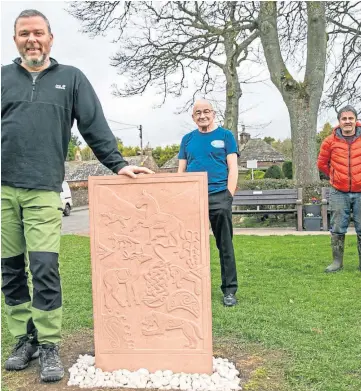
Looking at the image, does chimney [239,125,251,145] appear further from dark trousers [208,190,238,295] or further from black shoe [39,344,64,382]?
black shoe [39,344,64,382]

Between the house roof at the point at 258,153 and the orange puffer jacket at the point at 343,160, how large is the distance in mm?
36151

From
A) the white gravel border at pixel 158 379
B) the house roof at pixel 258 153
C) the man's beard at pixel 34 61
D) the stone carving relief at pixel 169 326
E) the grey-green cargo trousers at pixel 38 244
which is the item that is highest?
the house roof at pixel 258 153

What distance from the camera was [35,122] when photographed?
3.21m

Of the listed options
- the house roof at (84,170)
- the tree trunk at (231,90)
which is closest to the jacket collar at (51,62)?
the tree trunk at (231,90)

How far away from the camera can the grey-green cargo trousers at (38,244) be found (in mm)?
3191

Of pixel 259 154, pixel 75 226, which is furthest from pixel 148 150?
pixel 75 226

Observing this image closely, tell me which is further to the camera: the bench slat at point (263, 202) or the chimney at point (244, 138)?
the chimney at point (244, 138)

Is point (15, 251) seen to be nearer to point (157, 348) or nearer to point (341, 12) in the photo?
point (157, 348)

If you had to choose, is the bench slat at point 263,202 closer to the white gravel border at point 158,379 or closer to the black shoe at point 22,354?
the white gravel border at point 158,379

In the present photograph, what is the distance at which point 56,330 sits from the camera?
329cm

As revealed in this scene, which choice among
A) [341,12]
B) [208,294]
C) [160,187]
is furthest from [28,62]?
[341,12]

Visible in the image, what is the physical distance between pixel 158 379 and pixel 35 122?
1.77 meters

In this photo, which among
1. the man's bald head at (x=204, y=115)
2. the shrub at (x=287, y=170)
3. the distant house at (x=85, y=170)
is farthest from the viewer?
the distant house at (x=85, y=170)

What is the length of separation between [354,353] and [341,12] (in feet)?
50.6
